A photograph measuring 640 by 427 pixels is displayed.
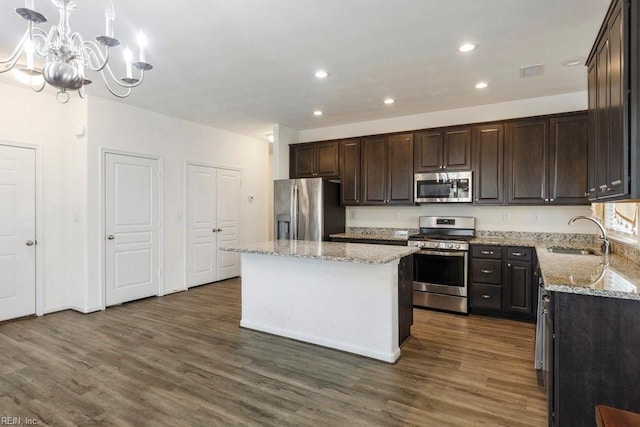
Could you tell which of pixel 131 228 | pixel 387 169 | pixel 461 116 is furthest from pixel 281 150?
pixel 461 116

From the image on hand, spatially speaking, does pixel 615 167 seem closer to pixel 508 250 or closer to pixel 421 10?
pixel 421 10

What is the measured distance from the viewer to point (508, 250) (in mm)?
4020

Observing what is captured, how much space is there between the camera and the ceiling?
2438 mm

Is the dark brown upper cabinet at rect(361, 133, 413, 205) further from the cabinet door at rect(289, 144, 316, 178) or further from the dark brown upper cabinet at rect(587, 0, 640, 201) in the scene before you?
the dark brown upper cabinet at rect(587, 0, 640, 201)

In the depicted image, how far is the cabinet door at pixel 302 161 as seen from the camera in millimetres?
5734

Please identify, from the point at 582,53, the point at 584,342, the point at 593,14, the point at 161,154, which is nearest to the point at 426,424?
the point at 584,342

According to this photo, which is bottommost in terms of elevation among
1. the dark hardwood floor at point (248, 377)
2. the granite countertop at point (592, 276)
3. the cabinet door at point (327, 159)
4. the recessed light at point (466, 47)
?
the dark hardwood floor at point (248, 377)

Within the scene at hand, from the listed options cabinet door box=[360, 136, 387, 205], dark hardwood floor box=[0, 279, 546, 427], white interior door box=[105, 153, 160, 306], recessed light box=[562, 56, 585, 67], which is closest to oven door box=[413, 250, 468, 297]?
dark hardwood floor box=[0, 279, 546, 427]

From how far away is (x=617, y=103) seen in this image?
183 cm

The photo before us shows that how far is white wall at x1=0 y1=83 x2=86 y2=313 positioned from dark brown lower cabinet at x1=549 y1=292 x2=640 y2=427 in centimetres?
493

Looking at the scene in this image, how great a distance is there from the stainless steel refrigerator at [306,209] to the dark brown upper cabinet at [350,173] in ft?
0.43

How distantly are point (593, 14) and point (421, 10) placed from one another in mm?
1217

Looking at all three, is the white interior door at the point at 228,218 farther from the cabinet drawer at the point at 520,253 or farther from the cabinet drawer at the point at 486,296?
the cabinet drawer at the point at 520,253

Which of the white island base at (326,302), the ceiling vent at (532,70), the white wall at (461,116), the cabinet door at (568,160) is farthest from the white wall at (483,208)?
the white island base at (326,302)
